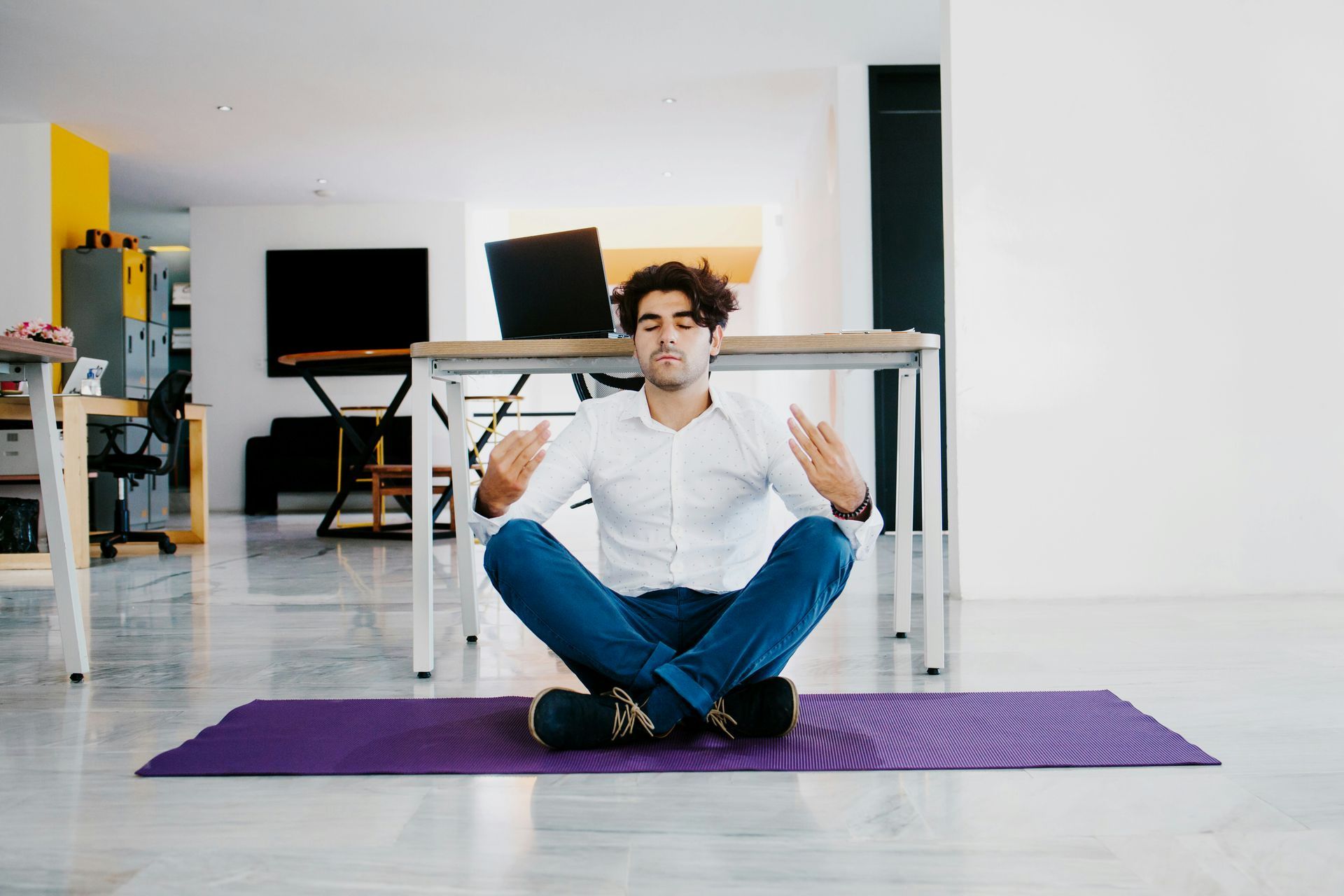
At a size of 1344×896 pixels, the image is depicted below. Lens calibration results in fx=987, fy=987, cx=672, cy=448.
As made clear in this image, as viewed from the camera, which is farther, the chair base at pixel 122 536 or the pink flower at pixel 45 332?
the chair base at pixel 122 536

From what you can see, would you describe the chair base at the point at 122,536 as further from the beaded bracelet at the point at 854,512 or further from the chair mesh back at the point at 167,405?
the beaded bracelet at the point at 854,512

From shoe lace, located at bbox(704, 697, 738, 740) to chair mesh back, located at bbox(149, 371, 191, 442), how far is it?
4158mm

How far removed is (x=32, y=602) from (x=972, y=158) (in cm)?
328

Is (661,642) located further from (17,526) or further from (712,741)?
(17,526)

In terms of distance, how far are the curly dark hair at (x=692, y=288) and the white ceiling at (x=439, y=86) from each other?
129 inches

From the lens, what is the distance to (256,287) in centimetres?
816

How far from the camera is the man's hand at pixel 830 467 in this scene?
152 cm

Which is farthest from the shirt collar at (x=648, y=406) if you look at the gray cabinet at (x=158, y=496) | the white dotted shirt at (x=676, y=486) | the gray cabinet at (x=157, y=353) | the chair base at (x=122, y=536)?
the gray cabinet at (x=157, y=353)

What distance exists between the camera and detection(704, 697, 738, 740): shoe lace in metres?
1.48

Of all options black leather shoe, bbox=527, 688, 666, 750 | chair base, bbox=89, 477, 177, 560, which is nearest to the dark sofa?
chair base, bbox=89, 477, 177, 560

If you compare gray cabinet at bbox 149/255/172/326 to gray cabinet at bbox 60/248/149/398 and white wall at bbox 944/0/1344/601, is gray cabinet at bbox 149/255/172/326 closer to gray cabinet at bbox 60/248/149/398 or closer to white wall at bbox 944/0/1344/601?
gray cabinet at bbox 60/248/149/398

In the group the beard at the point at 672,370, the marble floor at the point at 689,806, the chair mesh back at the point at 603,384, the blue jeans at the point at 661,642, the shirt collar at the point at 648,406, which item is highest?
the chair mesh back at the point at 603,384

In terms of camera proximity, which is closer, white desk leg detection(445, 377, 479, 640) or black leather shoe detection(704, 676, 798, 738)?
black leather shoe detection(704, 676, 798, 738)

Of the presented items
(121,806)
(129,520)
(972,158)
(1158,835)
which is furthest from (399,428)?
(1158,835)
